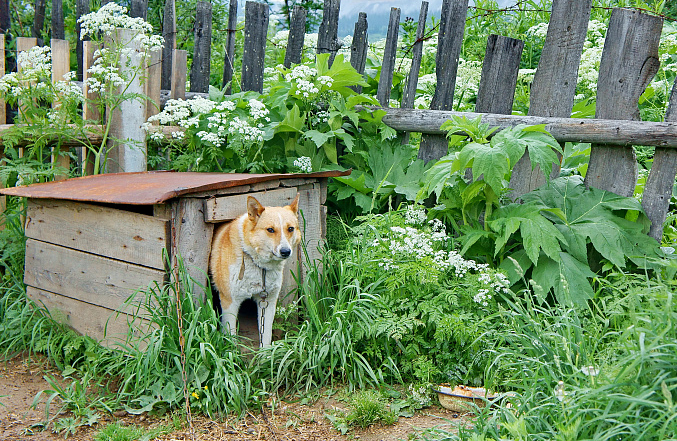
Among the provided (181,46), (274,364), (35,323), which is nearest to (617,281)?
(274,364)

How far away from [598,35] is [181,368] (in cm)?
629

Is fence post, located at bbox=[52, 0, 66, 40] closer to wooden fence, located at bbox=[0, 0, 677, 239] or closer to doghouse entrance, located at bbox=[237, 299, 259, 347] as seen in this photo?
wooden fence, located at bbox=[0, 0, 677, 239]

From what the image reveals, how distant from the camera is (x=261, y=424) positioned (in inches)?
133

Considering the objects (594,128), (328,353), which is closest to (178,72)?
(328,353)

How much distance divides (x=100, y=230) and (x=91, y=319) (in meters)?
0.66

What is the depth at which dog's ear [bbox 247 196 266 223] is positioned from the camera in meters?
3.53

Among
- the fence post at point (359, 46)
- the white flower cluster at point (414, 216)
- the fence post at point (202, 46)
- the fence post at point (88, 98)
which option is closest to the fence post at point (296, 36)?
the fence post at point (359, 46)

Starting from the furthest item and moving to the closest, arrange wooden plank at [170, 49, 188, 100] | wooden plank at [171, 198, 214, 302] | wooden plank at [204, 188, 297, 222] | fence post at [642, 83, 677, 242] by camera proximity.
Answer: wooden plank at [170, 49, 188, 100]
fence post at [642, 83, 677, 242]
wooden plank at [204, 188, 297, 222]
wooden plank at [171, 198, 214, 302]

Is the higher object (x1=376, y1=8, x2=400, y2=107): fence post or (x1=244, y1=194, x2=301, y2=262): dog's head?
(x1=376, y1=8, x2=400, y2=107): fence post

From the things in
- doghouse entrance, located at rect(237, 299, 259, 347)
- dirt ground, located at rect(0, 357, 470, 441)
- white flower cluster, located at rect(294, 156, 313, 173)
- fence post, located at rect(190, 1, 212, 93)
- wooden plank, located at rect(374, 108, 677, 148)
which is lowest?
dirt ground, located at rect(0, 357, 470, 441)

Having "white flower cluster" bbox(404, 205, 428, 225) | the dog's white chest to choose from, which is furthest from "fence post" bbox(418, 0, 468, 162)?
the dog's white chest

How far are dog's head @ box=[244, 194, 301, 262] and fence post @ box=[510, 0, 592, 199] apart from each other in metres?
2.07

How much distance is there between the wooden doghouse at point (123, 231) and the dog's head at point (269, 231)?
1.01 feet

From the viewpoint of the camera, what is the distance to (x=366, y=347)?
3742mm
